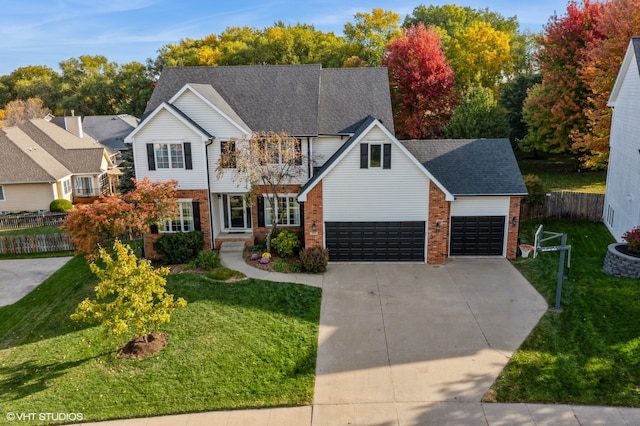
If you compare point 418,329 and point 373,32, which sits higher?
point 373,32

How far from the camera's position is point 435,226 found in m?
19.5

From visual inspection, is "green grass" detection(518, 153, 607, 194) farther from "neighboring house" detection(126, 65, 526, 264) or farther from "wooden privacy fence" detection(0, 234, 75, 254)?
"wooden privacy fence" detection(0, 234, 75, 254)

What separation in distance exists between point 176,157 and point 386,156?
9220 mm

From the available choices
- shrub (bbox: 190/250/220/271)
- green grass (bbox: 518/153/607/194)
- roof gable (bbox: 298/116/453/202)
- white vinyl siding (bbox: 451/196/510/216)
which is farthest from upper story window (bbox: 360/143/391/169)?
green grass (bbox: 518/153/607/194)

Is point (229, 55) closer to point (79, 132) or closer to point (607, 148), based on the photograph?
point (79, 132)

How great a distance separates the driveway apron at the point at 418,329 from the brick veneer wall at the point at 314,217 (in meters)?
1.32

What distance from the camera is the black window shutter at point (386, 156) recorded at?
61.8 ft

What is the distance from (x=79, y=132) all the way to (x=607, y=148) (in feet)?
137

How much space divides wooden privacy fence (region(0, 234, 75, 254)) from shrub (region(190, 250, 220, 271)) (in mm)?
8190

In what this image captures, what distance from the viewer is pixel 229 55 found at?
162ft

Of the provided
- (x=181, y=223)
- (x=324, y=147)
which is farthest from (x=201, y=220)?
(x=324, y=147)

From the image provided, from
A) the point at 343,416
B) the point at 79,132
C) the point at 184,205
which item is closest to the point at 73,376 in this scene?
the point at 343,416

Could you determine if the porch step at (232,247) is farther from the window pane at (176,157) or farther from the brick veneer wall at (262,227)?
the window pane at (176,157)

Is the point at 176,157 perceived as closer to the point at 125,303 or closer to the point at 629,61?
the point at 125,303
